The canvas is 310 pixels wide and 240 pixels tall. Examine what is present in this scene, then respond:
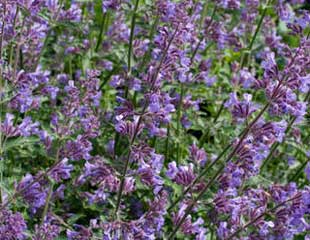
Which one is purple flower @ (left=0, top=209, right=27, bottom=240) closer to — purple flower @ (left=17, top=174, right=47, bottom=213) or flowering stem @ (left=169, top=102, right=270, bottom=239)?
purple flower @ (left=17, top=174, right=47, bottom=213)

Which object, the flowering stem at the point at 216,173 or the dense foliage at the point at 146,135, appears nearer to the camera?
the flowering stem at the point at 216,173

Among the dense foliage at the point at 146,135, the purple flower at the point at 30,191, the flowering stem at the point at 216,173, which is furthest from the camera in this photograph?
the purple flower at the point at 30,191

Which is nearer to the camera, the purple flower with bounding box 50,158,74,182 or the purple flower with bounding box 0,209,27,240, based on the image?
the purple flower with bounding box 0,209,27,240

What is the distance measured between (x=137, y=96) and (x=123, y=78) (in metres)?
0.57

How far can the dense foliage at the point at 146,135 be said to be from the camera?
4.11m

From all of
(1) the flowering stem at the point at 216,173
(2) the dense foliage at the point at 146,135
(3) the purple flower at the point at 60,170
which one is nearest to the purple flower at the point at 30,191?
(2) the dense foliage at the point at 146,135

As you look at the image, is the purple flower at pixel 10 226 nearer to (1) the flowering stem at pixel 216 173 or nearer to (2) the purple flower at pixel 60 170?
(2) the purple flower at pixel 60 170

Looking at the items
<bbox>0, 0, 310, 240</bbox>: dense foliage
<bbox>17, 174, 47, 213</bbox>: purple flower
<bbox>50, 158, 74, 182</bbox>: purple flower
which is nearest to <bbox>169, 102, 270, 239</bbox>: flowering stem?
<bbox>0, 0, 310, 240</bbox>: dense foliage

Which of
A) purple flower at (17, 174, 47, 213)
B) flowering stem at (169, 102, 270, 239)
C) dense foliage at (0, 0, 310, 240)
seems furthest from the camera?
purple flower at (17, 174, 47, 213)

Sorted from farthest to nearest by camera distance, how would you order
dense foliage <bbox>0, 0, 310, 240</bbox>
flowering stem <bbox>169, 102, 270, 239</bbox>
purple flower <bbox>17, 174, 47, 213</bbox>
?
1. purple flower <bbox>17, 174, 47, 213</bbox>
2. dense foliage <bbox>0, 0, 310, 240</bbox>
3. flowering stem <bbox>169, 102, 270, 239</bbox>

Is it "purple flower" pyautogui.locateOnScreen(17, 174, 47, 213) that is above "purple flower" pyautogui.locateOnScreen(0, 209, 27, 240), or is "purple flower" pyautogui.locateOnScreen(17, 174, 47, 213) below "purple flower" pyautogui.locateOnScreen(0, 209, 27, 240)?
above

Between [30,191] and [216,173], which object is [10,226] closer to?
[30,191]

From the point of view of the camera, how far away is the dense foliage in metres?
4.11

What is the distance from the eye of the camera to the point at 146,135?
5426 mm
